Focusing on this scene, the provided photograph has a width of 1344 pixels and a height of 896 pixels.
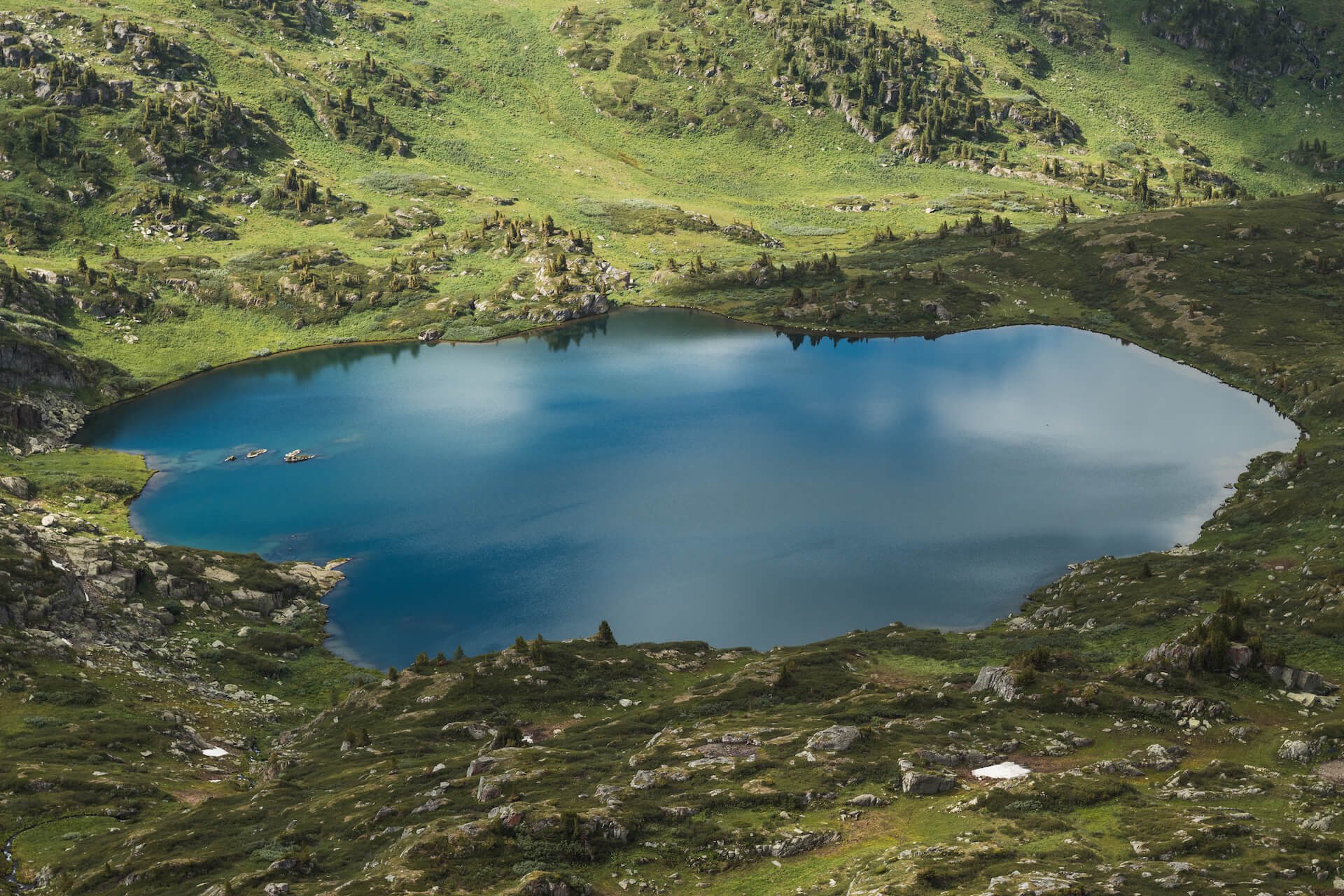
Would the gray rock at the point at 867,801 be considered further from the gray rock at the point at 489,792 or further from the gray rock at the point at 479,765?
the gray rock at the point at 479,765

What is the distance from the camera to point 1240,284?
585 feet

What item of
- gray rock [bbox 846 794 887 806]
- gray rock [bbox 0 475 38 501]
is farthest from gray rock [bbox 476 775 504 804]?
gray rock [bbox 0 475 38 501]

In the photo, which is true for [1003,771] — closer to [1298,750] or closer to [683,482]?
[1298,750]

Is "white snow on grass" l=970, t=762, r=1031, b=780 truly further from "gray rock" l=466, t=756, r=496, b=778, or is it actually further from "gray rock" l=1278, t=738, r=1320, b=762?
"gray rock" l=466, t=756, r=496, b=778

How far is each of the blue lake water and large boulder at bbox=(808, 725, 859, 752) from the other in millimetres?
37519

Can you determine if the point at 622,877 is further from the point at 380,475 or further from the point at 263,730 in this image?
the point at 380,475

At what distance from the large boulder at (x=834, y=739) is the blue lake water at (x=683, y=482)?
37.5 meters

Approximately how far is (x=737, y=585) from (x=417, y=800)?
52.0 metres

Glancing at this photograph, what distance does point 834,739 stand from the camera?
→ 178ft

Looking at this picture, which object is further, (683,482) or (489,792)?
(683,482)

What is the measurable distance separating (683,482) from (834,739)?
237ft

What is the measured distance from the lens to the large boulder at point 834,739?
5369cm

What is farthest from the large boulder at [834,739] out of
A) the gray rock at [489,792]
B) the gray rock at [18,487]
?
the gray rock at [18,487]

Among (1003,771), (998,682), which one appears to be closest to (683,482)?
(998,682)
